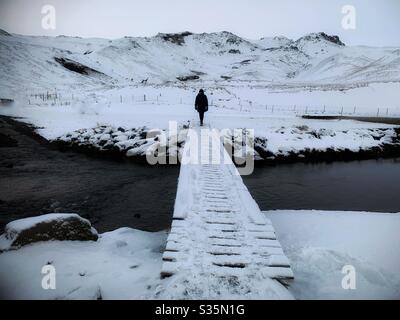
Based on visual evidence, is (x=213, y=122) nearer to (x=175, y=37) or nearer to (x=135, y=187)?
(x=135, y=187)

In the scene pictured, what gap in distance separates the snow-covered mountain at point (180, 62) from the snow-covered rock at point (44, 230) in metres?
40.3

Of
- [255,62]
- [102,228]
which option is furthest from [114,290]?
[255,62]

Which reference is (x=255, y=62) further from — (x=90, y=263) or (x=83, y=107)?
(x=90, y=263)

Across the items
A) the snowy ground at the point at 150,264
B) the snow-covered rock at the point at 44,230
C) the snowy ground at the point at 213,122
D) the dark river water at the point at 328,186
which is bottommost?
the dark river water at the point at 328,186

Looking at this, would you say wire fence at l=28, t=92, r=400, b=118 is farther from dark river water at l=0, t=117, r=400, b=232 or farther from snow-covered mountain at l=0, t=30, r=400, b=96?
snow-covered mountain at l=0, t=30, r=400, b=96

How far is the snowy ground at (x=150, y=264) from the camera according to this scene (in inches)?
182

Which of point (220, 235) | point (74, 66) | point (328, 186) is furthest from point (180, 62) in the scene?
point (220, 235)

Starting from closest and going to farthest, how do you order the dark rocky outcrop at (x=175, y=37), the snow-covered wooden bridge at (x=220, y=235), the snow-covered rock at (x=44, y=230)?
1. the snow-covered wooden bridge at (x=220, y=235)
2. the snow-covered rock at (x=44, y=230)
3. the dark rocky outcrop at (x=175, y=37)

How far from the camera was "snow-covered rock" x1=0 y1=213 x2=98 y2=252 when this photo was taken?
578 cm

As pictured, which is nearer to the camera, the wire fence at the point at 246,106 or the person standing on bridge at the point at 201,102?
the person standing on bridge at the point at 201,102

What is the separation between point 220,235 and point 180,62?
12526 centimetres

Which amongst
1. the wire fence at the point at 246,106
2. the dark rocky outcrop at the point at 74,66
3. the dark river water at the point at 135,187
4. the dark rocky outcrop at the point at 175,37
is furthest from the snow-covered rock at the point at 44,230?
the dark rocky outcrop at the point at 175,37

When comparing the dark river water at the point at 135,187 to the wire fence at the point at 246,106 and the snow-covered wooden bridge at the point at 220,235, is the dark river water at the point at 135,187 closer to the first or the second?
the snow-covered wooden bridge at the point at 220,235
